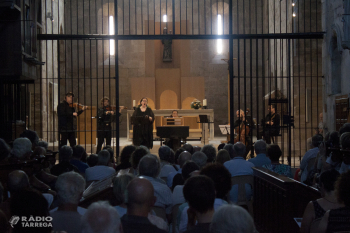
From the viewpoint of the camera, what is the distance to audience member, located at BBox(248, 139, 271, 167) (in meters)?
5.03

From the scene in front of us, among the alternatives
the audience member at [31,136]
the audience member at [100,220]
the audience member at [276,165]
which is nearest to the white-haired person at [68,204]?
the audience member at [100,220]

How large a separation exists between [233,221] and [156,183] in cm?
152

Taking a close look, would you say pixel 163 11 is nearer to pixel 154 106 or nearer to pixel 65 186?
pixel 154 106

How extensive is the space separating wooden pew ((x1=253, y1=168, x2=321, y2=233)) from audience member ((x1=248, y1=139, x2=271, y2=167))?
68cm

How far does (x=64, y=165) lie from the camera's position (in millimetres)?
4367

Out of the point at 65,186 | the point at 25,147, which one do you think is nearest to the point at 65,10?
the point at 25,147

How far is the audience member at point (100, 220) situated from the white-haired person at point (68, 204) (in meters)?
0.58

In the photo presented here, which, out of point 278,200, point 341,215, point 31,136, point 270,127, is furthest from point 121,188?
point 270,127

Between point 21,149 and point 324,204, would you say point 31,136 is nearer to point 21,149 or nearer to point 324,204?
point 21,149

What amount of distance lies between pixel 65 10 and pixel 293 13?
9.51m

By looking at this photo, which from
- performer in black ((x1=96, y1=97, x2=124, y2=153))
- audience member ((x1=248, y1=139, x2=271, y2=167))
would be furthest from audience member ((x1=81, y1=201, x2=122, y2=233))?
performer in black ((x1=96, y1=97, x2=124, y2=153))

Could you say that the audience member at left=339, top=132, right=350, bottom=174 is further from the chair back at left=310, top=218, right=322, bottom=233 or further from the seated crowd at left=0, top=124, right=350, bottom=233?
the chair back at left=310, top=218, right=322, bottom=233

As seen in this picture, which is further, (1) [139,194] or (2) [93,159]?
(2) [93,159]

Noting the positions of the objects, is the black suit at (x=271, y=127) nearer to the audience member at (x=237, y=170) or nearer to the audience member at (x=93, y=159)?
the audience member at (x=237, y=170)
